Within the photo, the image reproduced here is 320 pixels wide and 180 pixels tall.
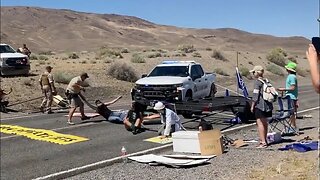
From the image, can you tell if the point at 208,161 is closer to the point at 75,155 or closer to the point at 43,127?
the point at 75,155

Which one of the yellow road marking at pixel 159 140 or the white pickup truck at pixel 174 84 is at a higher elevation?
the white pickup truck at pixel 174 84

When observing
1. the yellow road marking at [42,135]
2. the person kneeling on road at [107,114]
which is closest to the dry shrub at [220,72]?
the person kneeling on road at [107,114]

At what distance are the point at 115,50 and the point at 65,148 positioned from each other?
59951 mm

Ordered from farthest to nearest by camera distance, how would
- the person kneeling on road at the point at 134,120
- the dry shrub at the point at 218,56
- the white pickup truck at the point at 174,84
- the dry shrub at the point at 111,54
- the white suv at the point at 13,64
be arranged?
the dry shrub at the point at 218,56
the dry shrub at the point at 111,54
the white suv at the point at 13,64
the white pickup truck at the point at 174,84
the person kneeling on road at the point at 134,120

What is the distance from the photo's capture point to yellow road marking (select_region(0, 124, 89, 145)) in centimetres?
1350

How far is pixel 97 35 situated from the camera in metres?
137

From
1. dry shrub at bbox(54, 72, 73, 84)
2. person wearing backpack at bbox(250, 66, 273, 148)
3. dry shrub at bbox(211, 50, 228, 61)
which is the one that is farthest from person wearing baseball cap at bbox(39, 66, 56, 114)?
dry shrub at bbox(211, 50, 228, 61)

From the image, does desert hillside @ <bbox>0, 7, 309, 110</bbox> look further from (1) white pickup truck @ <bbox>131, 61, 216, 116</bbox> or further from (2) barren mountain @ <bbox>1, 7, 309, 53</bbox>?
(1) white pickup truck @ <bbox>131, 61, 216, 116</bbox>

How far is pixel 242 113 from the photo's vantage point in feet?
51.4

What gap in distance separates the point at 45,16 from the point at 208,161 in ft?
492

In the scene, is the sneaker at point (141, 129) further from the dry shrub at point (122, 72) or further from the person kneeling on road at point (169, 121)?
the dry shrub at point (122, 72)

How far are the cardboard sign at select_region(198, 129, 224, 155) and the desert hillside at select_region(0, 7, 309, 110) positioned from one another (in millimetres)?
13668

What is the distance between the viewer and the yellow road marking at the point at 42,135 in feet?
44.3

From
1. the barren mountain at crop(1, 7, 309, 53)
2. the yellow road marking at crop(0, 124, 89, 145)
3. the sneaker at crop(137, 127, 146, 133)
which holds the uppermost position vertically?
the barren mountain at crop(1, 7, 309, 53)
